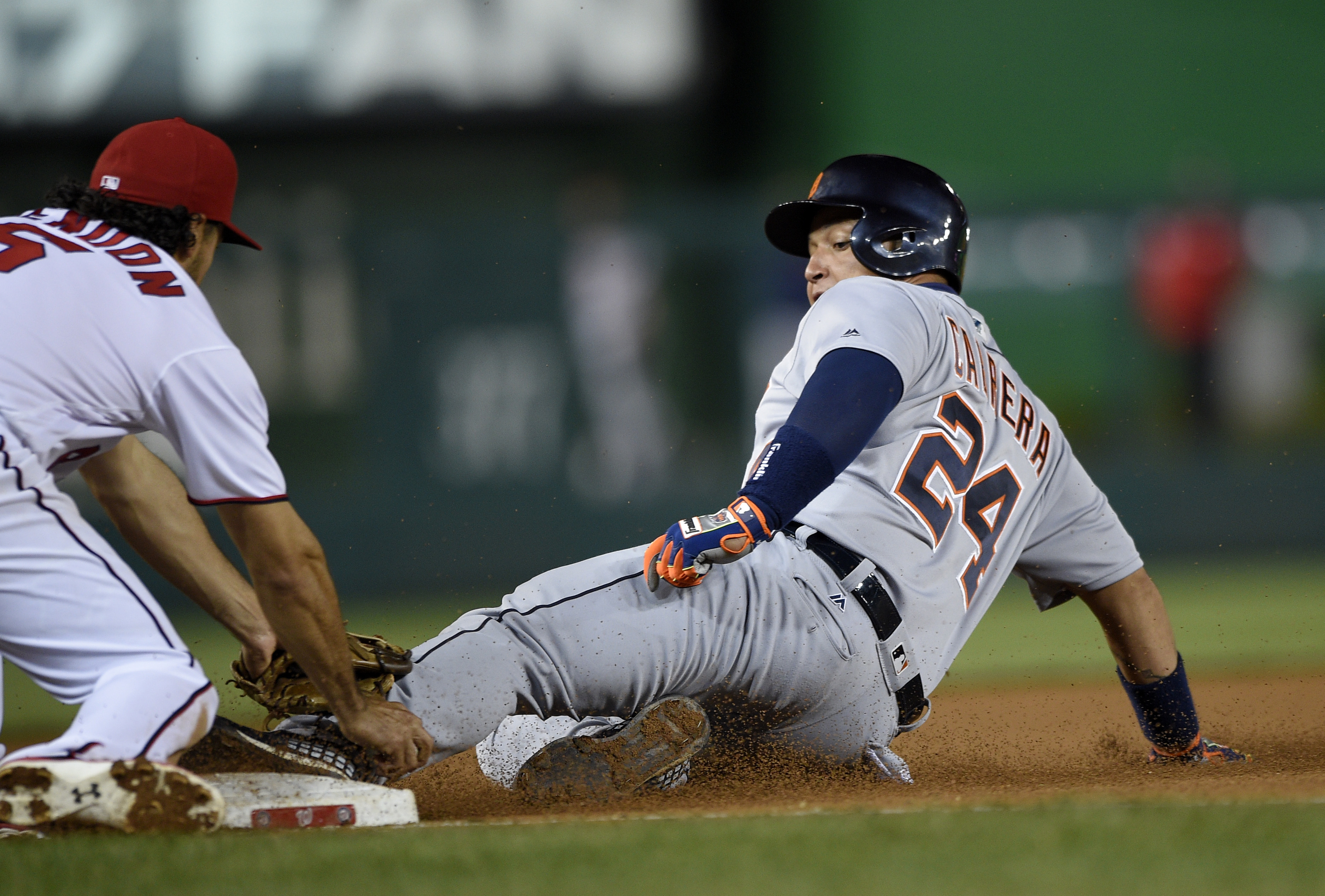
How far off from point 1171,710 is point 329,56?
26.4 feet

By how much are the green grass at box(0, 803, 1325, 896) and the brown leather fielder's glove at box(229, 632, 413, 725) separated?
352 millimetres

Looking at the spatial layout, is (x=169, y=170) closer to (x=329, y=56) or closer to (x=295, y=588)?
(x=295, y=588)

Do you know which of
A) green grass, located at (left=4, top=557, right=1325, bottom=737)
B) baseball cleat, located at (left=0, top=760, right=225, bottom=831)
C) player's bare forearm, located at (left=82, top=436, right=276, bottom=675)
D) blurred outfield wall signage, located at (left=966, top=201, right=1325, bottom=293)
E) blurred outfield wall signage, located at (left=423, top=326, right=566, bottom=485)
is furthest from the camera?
blurred outfield wall signage, located at (left=966, top=201, right=1325, bottom=293)

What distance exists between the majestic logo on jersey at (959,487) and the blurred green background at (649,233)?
2.99 meters

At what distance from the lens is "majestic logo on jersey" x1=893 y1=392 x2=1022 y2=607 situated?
9.97ft

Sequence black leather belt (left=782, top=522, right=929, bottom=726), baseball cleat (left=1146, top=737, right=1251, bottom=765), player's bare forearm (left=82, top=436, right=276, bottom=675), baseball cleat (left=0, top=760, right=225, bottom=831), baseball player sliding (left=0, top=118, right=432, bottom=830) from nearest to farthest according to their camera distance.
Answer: baseball cleat (left=0, top=760, right=225, bottom=831) < baseball player sliding (left=0, top=118, right=432, bottom=830) < black leather belt (left=782, top=522, right=929, bottom=726) < player's bare forearm (left=82, top=436, right=276, bottom=675) < baseball cleat (left=1146, top=737, right=1251, bottom=765)

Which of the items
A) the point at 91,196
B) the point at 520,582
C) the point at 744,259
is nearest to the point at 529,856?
the point at 91,196

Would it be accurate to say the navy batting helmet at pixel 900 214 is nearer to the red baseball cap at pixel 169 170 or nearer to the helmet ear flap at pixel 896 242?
the helmet ear flap at pixel 896 242

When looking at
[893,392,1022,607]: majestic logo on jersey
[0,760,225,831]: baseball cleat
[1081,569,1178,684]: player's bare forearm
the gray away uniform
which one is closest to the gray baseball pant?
the gray away uniform

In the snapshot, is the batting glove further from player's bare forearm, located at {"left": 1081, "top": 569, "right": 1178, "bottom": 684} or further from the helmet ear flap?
player's bare forearm, located at {"left": 1081, "top": 569, "right": 1178, "bottom": 684}

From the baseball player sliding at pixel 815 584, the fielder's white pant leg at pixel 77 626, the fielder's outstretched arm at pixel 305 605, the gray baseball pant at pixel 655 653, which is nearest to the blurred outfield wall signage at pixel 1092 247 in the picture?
the baseball player sliding at pixel 815 584

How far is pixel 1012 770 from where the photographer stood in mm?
3473

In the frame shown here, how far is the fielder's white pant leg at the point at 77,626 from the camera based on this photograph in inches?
100

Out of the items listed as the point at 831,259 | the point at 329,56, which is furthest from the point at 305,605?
the point at 329,56
